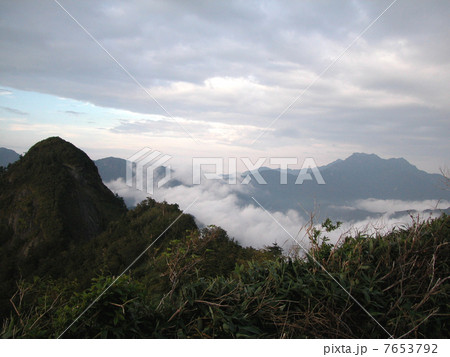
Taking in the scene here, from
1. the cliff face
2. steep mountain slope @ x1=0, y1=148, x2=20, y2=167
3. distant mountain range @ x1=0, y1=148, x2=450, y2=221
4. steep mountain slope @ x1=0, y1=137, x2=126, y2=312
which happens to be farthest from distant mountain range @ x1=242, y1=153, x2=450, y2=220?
the cliff face

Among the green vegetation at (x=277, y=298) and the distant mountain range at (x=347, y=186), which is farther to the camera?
the distant mountain range at (x=347, y=186)

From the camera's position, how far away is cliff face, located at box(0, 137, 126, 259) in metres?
18.1

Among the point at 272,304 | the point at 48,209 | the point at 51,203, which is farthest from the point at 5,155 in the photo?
the point at 51,203

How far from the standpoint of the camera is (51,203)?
20578mm

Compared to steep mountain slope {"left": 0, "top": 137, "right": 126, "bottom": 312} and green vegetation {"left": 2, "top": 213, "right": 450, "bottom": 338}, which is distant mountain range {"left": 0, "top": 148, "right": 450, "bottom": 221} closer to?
green vegetation {"left": 2, "top": 213, "right": 450, "bottom": 338}

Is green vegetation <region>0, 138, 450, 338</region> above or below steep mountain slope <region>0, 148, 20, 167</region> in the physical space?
below

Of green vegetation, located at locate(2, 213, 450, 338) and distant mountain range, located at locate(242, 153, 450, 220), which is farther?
distant mountain range, located at locate(242, 153, 450, 220)

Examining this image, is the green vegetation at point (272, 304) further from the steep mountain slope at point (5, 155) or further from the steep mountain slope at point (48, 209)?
the steep mountain slope at point (48, 209)

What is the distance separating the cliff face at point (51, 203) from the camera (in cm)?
1812

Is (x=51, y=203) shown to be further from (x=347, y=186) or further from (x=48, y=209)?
(x=347, y=186)

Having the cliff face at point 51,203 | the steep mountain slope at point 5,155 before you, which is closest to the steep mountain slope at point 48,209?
the cliff face at point 51,203

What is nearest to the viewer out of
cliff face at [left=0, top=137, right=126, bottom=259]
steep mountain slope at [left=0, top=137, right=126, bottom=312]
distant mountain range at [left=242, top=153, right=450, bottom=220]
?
distant mountain range at [left=242, top=153, right=450, bottom=220]

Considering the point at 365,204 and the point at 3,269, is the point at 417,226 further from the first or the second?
the point at 3,269
